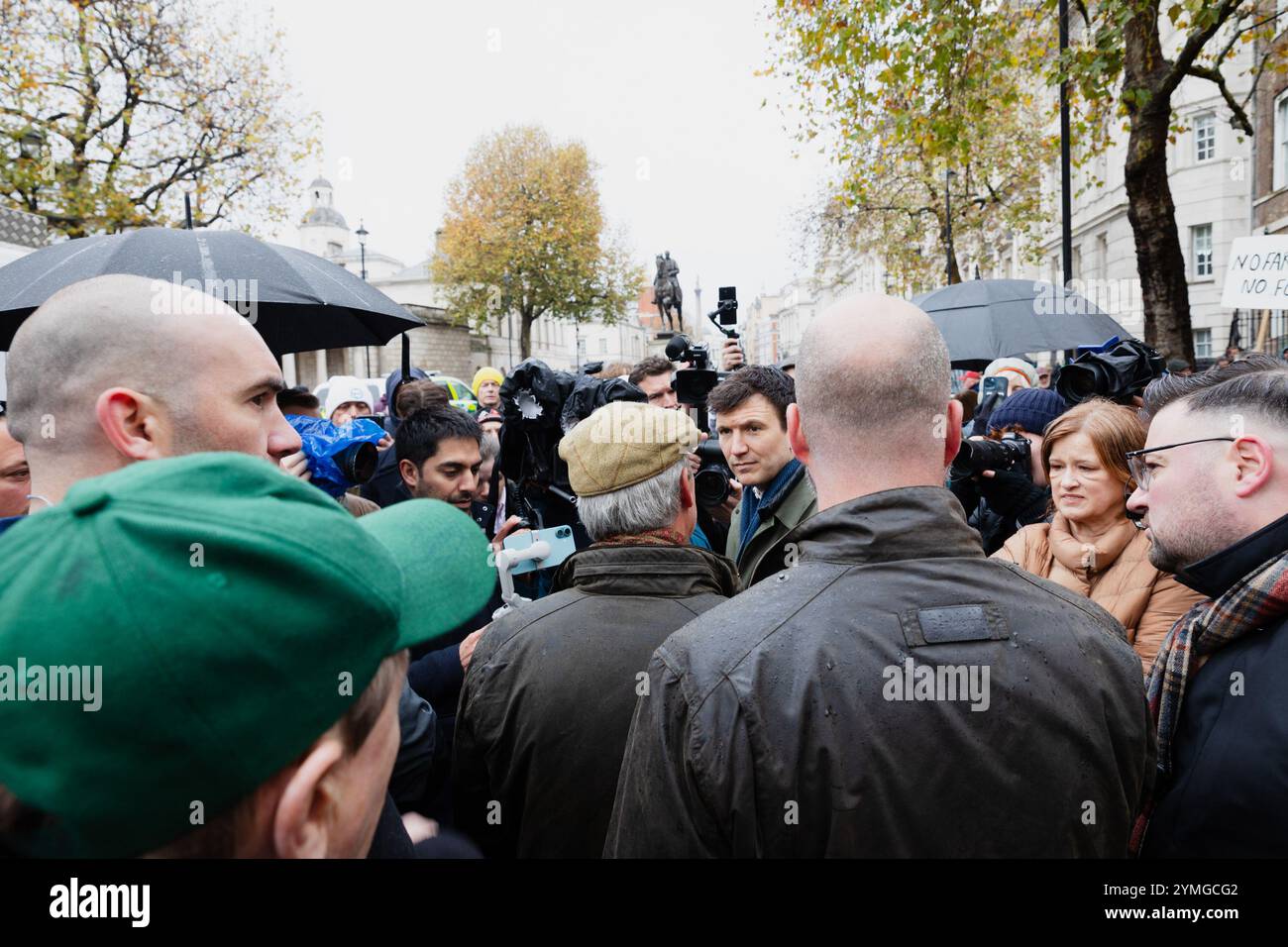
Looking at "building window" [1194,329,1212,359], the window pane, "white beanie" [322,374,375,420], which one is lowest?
"white beanie" [322,374,375,420]

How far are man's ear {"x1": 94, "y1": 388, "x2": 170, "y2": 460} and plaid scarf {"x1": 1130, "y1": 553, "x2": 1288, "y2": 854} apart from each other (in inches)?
87.2

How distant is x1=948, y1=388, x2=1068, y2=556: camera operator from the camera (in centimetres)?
412

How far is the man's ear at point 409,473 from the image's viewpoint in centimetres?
418

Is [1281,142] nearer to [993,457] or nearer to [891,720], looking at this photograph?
[993,457]

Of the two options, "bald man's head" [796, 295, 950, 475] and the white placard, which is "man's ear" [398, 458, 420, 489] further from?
the white placard

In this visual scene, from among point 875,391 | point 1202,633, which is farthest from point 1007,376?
point 875,391

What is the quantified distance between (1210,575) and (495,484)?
392 cm

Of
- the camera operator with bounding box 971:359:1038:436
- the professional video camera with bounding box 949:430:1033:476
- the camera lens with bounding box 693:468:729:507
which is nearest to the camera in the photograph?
the professional video camera with bounding box 949:430:1033:476

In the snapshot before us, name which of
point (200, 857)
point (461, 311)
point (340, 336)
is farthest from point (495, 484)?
point (461, 311)

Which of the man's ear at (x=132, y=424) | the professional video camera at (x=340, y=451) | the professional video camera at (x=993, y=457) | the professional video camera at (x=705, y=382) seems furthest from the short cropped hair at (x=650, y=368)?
the man's ear at (x=132, y=424)

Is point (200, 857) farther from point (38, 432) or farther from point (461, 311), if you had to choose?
point (461, 311)

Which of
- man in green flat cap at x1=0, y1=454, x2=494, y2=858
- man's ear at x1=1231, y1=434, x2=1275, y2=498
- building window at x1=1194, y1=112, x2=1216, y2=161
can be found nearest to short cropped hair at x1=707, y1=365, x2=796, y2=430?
man's ear at x1=1231, y1=434, x2=1275, y2=498

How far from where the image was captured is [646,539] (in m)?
2.48

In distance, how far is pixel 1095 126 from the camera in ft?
33.1
